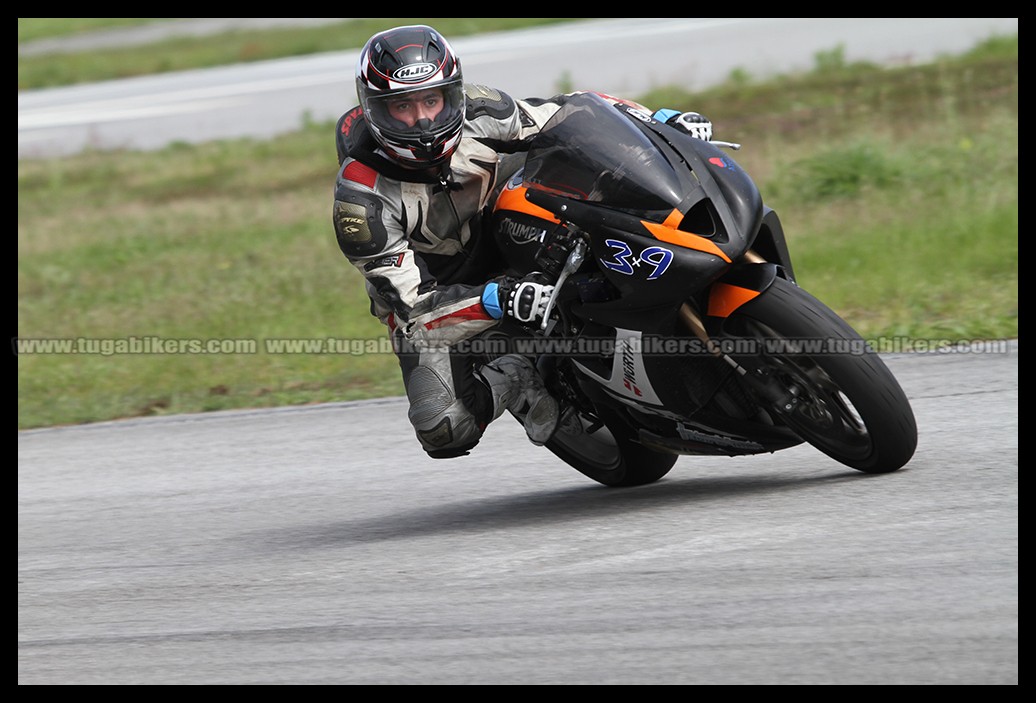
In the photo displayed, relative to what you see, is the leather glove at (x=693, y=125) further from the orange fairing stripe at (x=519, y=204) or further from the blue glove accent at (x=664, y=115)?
the orange fairing stripe at (x=519, y=204)

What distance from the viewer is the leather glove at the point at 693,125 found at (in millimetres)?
4988

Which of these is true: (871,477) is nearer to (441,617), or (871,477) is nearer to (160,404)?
(441,617)

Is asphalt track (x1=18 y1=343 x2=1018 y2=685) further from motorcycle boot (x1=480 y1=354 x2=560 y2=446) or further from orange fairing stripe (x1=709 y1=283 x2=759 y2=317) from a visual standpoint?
orange fairing stripe (x1=709 y1=283 x2=759 y2=317)

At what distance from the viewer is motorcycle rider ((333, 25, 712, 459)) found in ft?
15.3

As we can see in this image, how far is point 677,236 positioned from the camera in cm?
427

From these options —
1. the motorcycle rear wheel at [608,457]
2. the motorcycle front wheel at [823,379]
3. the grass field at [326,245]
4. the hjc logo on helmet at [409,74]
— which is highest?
the hjc logo on helmet at [409,74]

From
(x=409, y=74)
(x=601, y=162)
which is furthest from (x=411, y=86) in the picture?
(x=601, y=162)

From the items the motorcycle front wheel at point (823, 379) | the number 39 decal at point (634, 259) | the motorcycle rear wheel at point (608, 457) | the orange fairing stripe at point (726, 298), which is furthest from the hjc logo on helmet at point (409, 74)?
the motorcycle rear wheel at point (608, 457)

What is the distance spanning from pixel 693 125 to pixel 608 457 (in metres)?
1.40

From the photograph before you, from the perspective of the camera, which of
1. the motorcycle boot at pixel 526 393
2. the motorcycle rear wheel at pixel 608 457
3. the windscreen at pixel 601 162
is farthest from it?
the motorcycle rear wheel at pixel 608 457

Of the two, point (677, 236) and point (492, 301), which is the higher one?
point (677, 236)

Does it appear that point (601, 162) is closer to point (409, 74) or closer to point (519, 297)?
point (519, 297)

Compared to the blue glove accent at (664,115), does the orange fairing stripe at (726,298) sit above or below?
below

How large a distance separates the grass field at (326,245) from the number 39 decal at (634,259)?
3.62 metres
